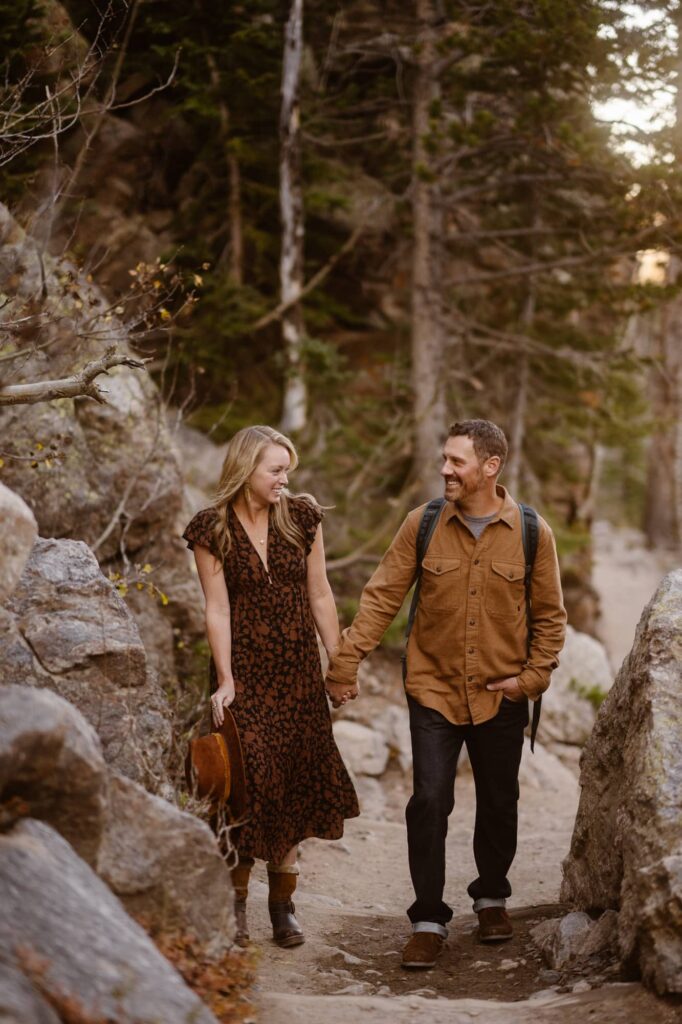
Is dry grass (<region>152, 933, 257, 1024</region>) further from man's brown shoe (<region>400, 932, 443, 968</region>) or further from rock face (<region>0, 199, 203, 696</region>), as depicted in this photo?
rock face (<region>0, 199, 203, 696</region>)

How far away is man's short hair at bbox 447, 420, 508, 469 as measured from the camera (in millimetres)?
5246

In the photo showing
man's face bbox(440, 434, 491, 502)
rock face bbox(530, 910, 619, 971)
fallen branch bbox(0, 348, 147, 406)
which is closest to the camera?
rock face bbox(530, 910, 619, 971)

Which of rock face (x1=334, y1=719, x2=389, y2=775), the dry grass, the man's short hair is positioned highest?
the man's short hair

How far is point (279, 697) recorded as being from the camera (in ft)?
17.4

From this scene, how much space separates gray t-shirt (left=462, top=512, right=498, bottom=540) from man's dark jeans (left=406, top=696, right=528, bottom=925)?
38.3 inches

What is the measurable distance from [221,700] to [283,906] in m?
1.24

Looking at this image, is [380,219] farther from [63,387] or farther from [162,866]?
[162,866]

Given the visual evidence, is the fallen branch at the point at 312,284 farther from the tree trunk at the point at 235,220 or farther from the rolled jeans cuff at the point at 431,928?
the rolled jeans cuff at the point at 431,928

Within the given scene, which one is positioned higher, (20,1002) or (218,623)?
(218,623)

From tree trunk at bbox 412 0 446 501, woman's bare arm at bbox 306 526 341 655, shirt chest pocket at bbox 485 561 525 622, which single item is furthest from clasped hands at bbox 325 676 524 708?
tree trunk at bbox 412 0 446 501

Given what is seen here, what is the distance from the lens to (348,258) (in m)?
15.0

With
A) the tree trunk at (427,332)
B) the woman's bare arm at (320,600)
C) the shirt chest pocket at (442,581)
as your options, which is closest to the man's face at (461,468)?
the shirt chest pocket at (442,581)

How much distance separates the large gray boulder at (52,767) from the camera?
359cm

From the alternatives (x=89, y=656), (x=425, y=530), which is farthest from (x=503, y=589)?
(x=89, y=656)
